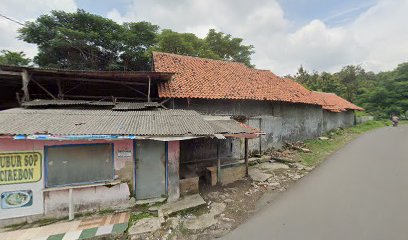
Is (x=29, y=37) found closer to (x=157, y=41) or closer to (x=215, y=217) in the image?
(x=157, y=41)

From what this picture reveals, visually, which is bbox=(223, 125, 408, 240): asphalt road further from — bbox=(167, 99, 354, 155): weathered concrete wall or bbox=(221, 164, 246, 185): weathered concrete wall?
bbox=(167, 99, 354, 155): weathered concrete wall

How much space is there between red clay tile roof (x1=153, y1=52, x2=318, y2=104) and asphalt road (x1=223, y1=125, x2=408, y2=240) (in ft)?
19.1

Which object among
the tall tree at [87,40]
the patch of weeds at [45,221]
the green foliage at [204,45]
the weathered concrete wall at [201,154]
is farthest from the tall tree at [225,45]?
the patch of weeds at [45,221]

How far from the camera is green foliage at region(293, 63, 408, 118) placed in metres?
34.3

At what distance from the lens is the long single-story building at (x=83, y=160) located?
5258mm

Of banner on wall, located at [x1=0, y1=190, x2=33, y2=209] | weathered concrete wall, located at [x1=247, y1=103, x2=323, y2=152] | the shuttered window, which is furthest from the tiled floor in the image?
weathered concrete wall, located at [x1=247, y1=103, x2=323, y2=152]

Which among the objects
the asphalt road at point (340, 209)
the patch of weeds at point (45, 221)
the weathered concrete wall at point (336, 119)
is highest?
the weathered concrete wall at point (336, 119)

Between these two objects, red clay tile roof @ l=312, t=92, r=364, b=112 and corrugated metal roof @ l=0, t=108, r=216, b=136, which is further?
red clay tile roof @ l=312, t=92, r=364, b=112

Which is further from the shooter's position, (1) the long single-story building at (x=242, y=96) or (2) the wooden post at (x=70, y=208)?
(1) the long single-story building at (x=242, y=96)

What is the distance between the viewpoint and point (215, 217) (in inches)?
226

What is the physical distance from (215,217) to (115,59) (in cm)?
2500

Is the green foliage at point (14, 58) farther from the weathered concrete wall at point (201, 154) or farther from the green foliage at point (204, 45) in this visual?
the weathered concrete wall at point (201, 154)

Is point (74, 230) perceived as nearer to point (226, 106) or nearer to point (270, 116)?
point (226, 106)

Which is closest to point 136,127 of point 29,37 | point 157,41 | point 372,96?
point 157,41
